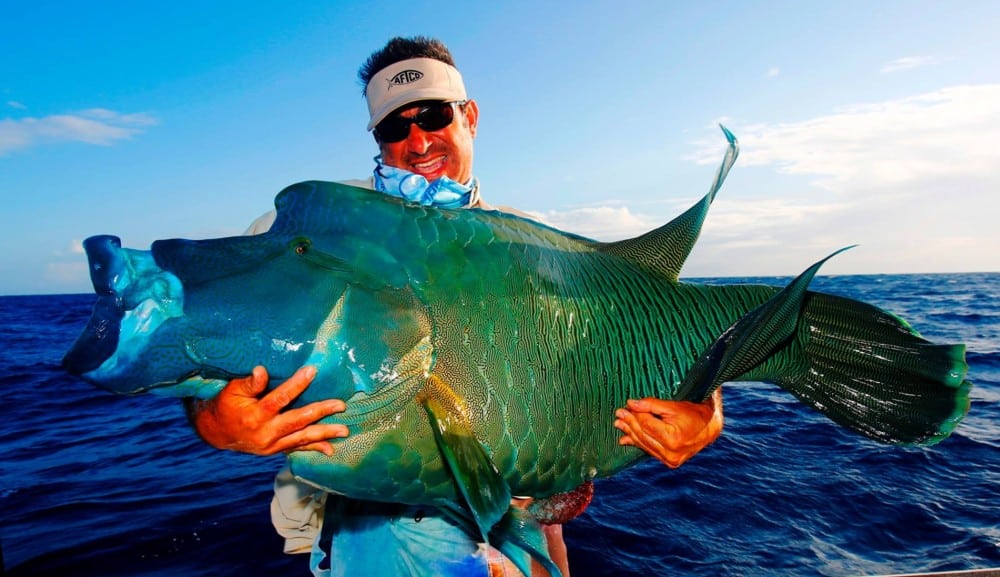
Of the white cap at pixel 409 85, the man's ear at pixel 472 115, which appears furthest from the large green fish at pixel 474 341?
the man's ear at pixel 472 115

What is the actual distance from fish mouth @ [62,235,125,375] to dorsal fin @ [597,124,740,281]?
1543 millimetres

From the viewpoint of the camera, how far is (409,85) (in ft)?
10.2

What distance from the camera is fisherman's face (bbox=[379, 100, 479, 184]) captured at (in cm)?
316

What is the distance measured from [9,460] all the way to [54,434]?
160cm

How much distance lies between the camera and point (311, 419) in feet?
5.25

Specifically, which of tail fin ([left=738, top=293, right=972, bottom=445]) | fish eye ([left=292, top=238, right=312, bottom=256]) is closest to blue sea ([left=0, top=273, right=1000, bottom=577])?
tail fin ([left=738, top=293, right=972, bottom=445])

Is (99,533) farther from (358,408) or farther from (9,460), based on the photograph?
(358,408)

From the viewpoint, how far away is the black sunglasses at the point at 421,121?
10.3 ft

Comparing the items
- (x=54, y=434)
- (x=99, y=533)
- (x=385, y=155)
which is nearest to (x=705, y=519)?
(x=385, y=155)

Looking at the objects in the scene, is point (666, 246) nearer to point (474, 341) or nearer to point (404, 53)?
point (474, 341)

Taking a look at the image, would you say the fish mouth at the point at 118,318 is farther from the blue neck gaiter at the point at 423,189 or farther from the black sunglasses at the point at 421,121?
the black sunglasses at the point at 421,121

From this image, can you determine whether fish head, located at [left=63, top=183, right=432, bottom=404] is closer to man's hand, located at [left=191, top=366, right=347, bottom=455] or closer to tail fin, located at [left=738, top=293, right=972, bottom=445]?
man's hand, located at [left=191, top=366, right=347, bottom=455]

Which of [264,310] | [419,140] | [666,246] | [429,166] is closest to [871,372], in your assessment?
[666,246]

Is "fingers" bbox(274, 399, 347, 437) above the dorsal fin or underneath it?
underneath
